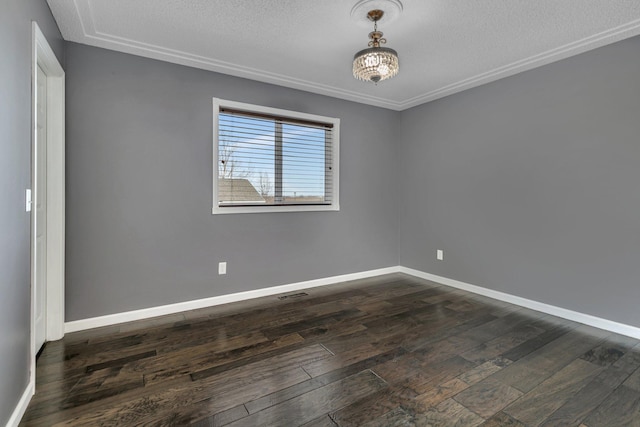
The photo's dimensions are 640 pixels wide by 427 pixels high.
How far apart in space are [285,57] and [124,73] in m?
1.46

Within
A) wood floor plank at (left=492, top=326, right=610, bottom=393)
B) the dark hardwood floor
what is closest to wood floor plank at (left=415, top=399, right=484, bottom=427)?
the dark hardwood floor

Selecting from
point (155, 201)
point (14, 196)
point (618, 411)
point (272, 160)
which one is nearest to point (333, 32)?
point (272, 160)

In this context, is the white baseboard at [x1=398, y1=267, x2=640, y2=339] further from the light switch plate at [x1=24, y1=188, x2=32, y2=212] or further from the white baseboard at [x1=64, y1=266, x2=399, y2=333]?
the light switch plate at [x1=24, y1=188, x2=32, y2=212]

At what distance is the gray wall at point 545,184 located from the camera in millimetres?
2602

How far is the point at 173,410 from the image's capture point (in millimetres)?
1670

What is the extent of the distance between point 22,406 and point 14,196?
42.9 inches

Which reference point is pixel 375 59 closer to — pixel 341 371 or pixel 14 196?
pixel 341 371

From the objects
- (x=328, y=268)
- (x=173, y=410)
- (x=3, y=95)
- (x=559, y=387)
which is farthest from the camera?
(x=328, y=268)

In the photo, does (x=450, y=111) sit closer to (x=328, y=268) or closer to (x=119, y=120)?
(x=328, y=268)

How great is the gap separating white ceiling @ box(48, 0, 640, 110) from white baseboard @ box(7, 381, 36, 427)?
2.46m

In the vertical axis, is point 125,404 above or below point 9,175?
below

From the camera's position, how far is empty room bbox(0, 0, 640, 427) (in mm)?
1749

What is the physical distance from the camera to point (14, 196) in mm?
1570

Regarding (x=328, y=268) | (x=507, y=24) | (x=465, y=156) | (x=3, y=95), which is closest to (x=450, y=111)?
(x=465, y=156)
